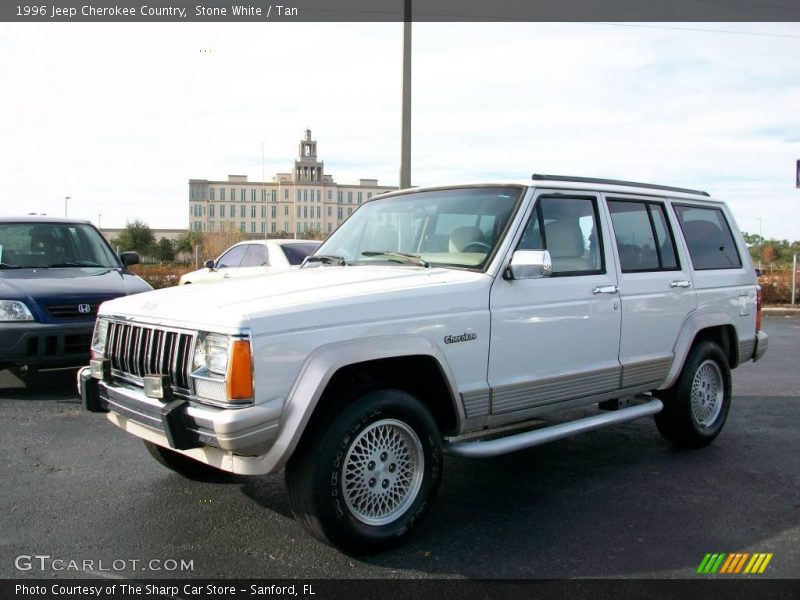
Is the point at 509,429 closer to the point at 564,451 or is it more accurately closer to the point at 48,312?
the point at 564,451

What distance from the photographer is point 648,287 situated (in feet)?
16.7

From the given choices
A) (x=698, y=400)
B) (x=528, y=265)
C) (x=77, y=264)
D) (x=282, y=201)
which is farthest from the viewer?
(x=282, y=201)

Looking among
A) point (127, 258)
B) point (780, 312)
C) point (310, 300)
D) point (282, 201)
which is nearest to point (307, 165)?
point (282, 201)

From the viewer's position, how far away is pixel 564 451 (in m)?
5.54

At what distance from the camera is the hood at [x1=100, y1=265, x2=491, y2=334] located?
10.9 ft

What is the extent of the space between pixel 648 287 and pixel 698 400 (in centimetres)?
117

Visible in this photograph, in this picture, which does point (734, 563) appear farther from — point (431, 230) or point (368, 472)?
point (431, 230)

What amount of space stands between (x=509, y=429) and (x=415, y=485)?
2144mm

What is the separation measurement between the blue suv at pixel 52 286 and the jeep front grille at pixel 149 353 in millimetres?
3248

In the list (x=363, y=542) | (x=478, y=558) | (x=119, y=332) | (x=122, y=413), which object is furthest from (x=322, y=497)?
(x=119, y=332)

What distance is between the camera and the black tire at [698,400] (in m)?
5.39

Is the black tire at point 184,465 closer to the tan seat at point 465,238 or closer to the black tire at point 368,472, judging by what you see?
the black tire at point 368,472

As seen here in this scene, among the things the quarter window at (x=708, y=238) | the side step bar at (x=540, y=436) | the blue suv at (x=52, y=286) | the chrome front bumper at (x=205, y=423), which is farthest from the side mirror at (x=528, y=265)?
the blue suv at (x=52, y=286)
